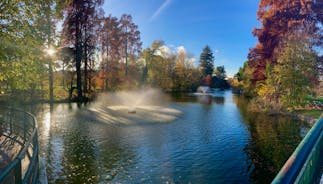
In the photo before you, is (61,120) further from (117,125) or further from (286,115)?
(286,115)

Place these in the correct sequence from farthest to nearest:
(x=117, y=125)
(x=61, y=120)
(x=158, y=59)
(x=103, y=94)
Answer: (x=158, y=59)
(x=103, y=94)
(x=61, y=120)
(x=117, y=125)

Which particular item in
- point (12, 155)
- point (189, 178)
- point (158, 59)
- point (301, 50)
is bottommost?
point (189, 178)

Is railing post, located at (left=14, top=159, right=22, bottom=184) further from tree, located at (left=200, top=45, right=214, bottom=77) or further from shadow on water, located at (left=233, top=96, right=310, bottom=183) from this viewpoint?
tree, located at (left=200, top=45, right=214, bottom=77)

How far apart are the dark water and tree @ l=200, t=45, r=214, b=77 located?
229 feet

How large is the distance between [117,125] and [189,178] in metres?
8.81

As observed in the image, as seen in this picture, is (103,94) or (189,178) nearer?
(189,178)

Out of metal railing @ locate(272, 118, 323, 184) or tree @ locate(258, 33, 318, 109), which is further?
tree @ locate(258, 33, 318, 109)

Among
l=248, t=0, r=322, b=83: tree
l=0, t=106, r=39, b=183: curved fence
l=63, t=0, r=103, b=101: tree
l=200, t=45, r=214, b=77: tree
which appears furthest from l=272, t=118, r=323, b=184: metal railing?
l=200, t=45, r=214, b=77: tree

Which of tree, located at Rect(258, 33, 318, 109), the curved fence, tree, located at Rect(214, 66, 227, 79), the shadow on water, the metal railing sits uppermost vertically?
tree, located at Rect(214, 66, 227, 79)

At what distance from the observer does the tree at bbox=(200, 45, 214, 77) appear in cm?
8525

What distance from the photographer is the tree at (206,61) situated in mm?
85250

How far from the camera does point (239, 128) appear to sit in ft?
51.3

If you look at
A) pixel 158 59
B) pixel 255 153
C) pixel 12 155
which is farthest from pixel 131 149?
pixel 158 59

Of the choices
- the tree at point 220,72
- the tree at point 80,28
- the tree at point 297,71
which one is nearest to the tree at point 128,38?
the tree at point 80,28
